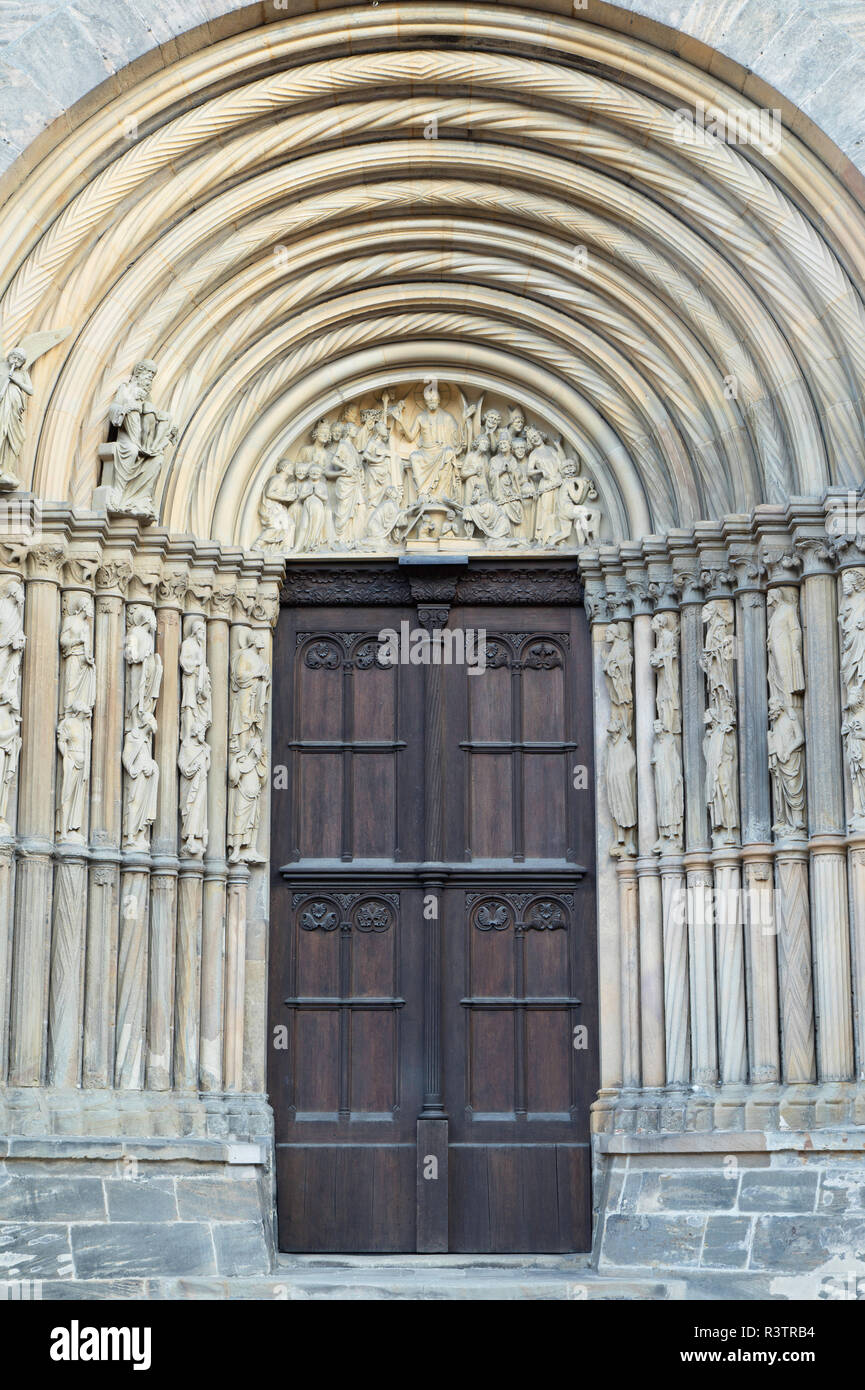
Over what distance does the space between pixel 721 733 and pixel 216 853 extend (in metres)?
3.31

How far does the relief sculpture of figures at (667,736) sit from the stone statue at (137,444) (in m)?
3.36

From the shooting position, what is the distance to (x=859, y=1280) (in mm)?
10383

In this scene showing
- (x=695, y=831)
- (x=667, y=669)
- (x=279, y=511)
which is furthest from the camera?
(x=279, y=511)

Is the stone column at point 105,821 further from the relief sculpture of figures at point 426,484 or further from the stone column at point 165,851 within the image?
the relief sculpture of figures at point 426,484

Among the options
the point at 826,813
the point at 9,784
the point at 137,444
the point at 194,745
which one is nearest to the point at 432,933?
the point at 194,745

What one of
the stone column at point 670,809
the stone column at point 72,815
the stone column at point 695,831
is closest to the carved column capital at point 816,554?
the stone column at point 695,831

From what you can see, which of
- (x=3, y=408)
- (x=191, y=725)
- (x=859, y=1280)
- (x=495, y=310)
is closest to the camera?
(x=859, y=1280)

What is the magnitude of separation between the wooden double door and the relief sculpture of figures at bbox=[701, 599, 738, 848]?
3.79 ft

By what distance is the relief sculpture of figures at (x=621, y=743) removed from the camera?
12.5m

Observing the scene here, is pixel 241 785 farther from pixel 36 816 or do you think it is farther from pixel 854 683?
pixel 854 683

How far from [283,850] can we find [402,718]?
3.93 feet

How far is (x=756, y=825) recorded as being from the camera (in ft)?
38.5

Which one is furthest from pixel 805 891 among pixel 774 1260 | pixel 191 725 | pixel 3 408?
pixel 3 408

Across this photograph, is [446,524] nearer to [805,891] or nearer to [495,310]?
[495,310]
